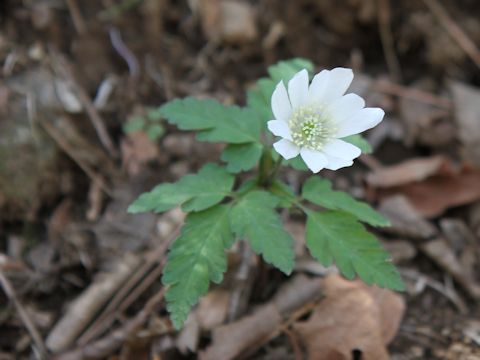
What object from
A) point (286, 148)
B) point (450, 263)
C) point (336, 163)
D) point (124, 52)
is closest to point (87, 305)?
point (286, 148)

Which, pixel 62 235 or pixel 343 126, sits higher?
pixel 343 126

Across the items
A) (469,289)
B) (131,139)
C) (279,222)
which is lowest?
(469,289)

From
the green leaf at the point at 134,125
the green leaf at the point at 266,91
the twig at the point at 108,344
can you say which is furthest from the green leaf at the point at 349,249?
the green leaf at the point at 134,125

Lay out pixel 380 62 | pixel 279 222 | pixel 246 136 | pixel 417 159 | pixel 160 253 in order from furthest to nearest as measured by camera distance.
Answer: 1. pixel 380 62
2. pixel 417 159
3. pixel 160 253
4. pixel 246 136
5. pixel 279 222

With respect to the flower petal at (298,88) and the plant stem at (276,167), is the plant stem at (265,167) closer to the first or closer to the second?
the plant stem at (276,167)

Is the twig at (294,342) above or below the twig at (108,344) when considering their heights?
below

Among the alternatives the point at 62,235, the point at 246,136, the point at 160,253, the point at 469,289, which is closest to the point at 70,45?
the point at 62,235

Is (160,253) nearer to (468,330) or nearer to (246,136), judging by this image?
(246,136)
